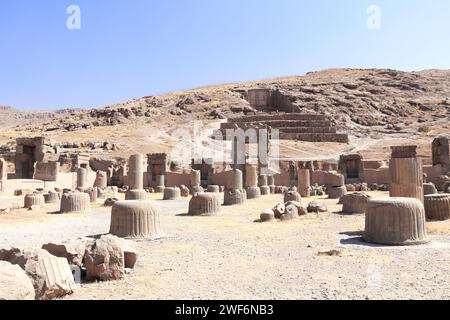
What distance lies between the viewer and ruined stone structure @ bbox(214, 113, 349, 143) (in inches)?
2018

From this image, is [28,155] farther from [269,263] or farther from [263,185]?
[269,263]

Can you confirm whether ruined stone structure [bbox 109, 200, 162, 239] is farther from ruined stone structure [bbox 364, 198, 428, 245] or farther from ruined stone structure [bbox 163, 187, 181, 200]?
ruined stone structure [bbox 163, 187, 181, 200]

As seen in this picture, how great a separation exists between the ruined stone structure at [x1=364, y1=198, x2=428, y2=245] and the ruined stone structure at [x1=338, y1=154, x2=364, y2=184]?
863 inches

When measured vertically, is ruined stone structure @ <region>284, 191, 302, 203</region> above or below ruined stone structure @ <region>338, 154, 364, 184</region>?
below

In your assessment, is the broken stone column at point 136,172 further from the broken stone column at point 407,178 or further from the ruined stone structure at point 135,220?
the broken stone column at point 407,178

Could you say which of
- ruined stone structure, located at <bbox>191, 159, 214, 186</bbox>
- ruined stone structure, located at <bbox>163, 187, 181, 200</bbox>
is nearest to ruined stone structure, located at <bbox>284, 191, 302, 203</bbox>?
ruined stone structure, located at <bbox>163, 187, 181, 200</bbox>

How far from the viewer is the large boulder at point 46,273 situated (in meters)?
4.88

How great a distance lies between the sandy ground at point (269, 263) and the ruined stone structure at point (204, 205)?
217 centimetres

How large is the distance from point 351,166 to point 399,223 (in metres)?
22.9

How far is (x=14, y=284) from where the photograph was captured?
14.1ft

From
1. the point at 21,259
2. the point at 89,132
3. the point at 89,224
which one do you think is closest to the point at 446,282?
the point at 21,259

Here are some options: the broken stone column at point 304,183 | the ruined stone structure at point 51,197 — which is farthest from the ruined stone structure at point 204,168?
the ruined stone structure at point 51,197

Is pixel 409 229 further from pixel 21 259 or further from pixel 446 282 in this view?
pixel 21 259

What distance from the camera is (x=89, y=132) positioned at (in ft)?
169
